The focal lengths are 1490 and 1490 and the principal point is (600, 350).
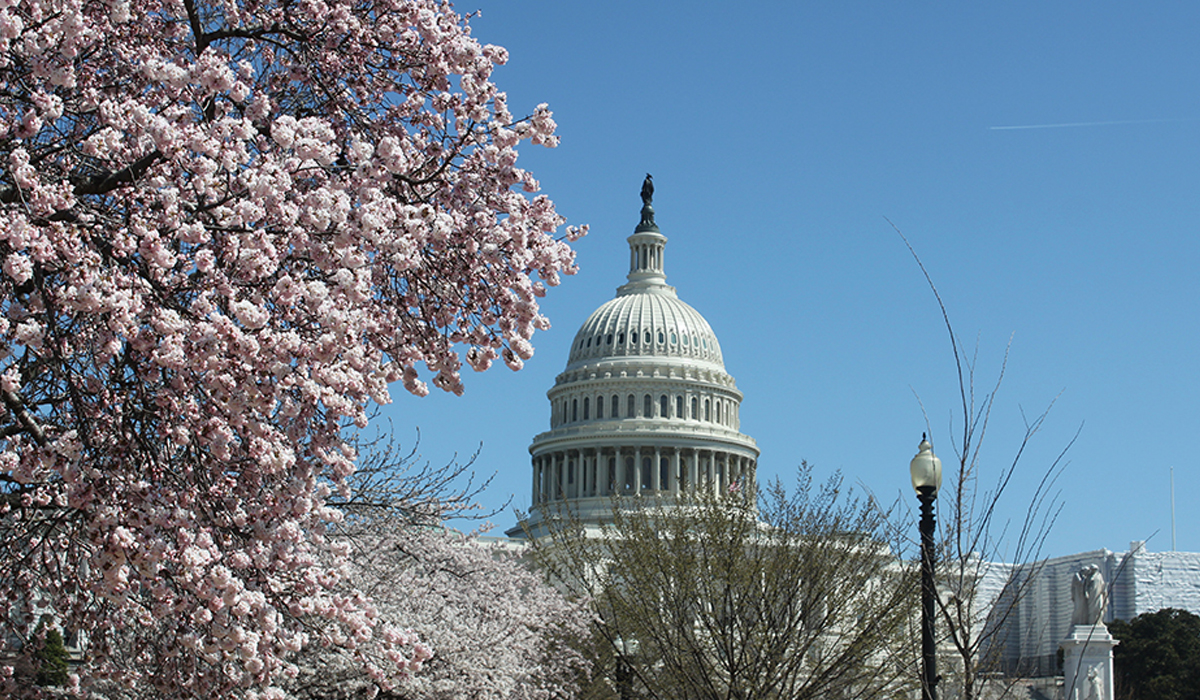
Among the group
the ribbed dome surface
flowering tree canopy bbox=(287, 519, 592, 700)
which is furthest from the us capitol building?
flowering tree canopy bbox=(287, 519, 592, 700)

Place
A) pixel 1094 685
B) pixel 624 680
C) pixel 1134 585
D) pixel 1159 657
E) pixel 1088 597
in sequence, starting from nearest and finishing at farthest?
pixel 624 680, pixel 1094 685, pixel 1088 597, pixel 1159 657, pixel 1134 585

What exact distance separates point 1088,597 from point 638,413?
7398 centimetres

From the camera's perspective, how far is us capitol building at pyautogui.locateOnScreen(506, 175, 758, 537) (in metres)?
121

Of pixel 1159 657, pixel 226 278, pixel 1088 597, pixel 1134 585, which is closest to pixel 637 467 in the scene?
pixel 1159 657

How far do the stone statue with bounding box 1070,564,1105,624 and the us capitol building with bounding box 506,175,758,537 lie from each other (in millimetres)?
63557

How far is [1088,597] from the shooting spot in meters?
50.6

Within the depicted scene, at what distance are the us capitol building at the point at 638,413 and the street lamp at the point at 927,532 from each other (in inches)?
3791

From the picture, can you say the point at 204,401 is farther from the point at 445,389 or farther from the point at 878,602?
the point at 878,602

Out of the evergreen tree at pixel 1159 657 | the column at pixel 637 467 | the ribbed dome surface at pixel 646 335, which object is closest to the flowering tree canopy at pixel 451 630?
the evergreen tree at pixel 1159 657

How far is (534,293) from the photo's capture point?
1380cm

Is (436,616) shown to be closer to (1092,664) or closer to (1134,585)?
(1092,664)

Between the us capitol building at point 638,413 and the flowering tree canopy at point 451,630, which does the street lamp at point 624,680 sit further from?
the us capitol building at point 638,413

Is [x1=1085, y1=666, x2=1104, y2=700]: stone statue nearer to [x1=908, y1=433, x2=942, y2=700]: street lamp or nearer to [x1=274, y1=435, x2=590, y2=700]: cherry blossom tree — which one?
[x1=274, y1=435, x2=590, y2=700]: cherry blossom tree

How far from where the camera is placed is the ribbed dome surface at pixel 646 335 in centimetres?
12744
